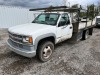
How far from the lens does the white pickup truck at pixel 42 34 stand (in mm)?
3711

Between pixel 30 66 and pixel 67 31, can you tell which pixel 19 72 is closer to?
pixel 30 66

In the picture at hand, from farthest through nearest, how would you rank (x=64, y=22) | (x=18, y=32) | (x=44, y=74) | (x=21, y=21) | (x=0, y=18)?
1. (x=21, y=21)
2. (x=0, y=18)
3. (x=64, y=22)
4. (x=18, y=32)
5. (x=44, y=74)

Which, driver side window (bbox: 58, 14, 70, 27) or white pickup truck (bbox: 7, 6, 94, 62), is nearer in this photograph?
white pickup truck (bbox: 7, 6, 94, 62)

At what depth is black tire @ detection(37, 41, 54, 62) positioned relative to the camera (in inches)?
161

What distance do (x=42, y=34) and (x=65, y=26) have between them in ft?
5.32

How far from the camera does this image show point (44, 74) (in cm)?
354

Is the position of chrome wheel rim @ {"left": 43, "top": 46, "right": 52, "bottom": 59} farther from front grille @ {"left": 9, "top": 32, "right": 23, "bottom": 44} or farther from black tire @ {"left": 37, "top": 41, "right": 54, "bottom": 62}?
front grille @ {"left": 9, "top": 32, "right": 23, "bottom": 44}

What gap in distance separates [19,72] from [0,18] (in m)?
8.81

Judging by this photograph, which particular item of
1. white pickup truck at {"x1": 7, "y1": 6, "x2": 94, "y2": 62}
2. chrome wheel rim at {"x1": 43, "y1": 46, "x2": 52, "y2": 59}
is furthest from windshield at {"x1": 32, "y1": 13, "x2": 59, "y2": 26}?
chrome wheel rim at {"x1": 43, "y1": 46, "x2": 52, "y2": 59}

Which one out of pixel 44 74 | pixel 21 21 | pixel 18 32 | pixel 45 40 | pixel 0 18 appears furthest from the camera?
pixel 21 21

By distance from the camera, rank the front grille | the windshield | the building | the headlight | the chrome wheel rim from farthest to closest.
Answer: the building < the windshield < the chrome wheel rim < the front grille < the headlight

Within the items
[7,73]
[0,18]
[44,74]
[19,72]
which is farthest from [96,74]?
[0,18]

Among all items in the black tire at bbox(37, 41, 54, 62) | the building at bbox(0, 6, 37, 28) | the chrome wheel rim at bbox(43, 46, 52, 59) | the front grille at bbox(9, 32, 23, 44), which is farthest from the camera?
the building at bbox(0, 6, 37, 28)

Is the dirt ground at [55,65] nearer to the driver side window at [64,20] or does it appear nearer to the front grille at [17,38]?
the front grille at [17,38]
